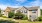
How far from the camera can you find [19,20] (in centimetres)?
174

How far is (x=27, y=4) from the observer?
1771mm

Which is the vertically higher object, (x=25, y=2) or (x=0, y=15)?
(x=25, y=2)

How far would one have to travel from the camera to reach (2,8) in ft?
5.91

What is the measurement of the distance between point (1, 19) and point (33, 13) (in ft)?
1.87

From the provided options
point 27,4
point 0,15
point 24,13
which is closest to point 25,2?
point 27,4

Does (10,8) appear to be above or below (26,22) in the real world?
above

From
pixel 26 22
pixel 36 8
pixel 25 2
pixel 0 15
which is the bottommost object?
pixel 26 22

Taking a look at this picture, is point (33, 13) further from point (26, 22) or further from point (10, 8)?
point (10, 8)

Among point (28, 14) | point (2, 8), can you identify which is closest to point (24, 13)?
point (28, 14)

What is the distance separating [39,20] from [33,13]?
0.15 meters

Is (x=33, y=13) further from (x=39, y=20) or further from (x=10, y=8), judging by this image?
(x=10, y=8)

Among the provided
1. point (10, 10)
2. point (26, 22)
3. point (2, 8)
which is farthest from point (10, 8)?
point (26, 22)

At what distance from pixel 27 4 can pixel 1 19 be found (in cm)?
53

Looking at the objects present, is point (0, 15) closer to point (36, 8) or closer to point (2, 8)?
point (2, 8)
